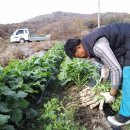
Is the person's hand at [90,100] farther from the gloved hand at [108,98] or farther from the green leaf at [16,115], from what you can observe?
the green leaf at [16,115]

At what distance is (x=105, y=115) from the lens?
5.13 meters

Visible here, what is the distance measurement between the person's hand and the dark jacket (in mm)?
717

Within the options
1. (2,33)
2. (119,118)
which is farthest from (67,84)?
(2,33)

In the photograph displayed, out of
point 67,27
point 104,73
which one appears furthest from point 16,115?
point 67,27

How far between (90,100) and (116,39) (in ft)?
3.70

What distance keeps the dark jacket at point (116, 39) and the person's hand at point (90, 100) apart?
2.35 ft

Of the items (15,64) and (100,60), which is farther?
(15,64)

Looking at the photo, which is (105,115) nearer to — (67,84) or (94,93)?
(94,93)

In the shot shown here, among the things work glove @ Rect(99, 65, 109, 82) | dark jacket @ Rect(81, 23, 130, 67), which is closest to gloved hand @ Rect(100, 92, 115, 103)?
work glove @ Rect(99, 65, 109, 82)

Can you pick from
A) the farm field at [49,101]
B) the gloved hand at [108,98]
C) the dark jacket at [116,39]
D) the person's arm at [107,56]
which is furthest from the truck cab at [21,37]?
the person's arm at [107,56]

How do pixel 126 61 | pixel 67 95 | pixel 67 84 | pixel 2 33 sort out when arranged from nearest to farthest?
pixel 126 61 < pixel 67 95 < pixel 67 84 < pixel 2 33

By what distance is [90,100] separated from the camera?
5.24 meters

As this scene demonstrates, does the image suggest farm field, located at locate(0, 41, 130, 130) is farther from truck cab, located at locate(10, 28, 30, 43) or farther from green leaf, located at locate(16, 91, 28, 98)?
truck cab, located at locate(10, 28, 30, 43)

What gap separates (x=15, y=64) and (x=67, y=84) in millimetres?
1128
